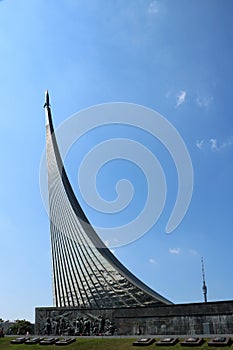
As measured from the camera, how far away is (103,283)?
751 inches

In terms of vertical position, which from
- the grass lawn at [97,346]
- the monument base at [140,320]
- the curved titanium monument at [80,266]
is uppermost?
the curved titanium monument at [80,266]

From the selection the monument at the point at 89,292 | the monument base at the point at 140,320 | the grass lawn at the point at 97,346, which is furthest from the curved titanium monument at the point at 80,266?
the grass lawn at the point at 97,346

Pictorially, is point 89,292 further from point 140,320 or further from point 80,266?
point 140,320

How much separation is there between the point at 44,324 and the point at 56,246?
17.4 feet

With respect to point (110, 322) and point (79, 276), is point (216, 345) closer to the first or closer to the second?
point (110, 322)

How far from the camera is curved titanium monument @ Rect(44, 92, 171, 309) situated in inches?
719

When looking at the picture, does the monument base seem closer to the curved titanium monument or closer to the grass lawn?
the curved titanium monument

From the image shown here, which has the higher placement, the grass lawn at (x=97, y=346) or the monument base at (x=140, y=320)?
the monument base at (x=140, y=320)

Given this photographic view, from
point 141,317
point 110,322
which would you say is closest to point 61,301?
point 110,322

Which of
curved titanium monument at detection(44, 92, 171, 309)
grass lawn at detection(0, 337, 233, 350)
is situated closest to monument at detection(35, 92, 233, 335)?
curved titanium monument at detection(44, 92, 171, 309)

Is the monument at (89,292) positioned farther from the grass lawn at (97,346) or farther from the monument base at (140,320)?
the grass lawn at (97,346)

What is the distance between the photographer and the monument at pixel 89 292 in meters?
14.5

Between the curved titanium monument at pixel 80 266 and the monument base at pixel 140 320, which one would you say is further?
the curved titanium monument at pixel 80 266

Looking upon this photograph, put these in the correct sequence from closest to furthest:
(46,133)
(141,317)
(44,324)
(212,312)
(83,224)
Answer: (212,312) → (141,317) → (44,324) → (83,224) → (46,133)
